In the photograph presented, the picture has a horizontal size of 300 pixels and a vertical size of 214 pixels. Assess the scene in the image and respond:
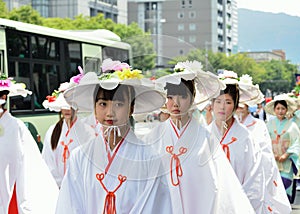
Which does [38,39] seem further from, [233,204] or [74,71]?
[233,204]

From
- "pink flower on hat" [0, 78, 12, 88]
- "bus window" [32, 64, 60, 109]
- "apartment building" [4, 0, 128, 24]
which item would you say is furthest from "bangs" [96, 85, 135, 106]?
"apartment building" [4, 0, 128, 24]

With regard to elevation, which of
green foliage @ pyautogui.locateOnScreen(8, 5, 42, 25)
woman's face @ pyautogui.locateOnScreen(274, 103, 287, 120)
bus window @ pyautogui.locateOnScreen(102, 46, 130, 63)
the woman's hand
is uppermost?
green foliage @ pyautogui.locateOnScreen(8, 5, 42, 25)

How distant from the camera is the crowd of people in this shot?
378cm

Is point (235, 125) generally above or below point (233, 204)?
above

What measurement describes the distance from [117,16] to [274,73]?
49.5 ft

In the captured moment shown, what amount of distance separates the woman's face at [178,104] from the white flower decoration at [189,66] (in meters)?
0.17

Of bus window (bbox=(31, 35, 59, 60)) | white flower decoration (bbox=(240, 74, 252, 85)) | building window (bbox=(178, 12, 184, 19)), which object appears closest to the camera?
white flower decoration (bbox=(240, 74, 252, 85))

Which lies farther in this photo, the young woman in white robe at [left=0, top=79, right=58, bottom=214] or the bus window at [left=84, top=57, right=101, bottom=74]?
the young woman in white robe at [left=0, top=79, right=58, bottom=214]

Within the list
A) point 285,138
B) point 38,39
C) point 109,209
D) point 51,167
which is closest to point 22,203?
point 51,167

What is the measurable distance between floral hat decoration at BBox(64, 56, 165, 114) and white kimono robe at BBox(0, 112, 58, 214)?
2.29 m

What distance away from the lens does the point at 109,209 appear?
3.79 meters

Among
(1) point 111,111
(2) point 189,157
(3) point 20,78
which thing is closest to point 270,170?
(2) point 189,157

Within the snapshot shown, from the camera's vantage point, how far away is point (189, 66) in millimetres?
4004

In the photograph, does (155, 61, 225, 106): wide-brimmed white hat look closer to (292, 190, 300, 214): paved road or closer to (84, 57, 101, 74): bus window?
(84, 57, 101, 74): bus window
